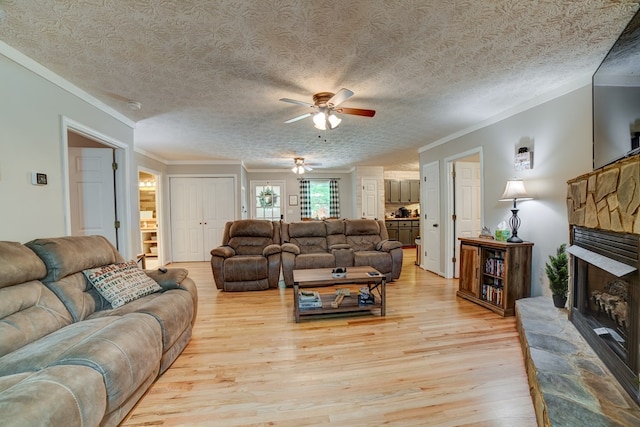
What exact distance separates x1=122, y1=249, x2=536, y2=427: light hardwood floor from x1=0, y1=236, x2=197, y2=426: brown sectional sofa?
306 millimetres

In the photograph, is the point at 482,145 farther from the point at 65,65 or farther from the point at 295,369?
the point at 65,65

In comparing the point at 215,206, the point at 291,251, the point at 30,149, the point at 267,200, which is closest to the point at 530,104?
the point at 291,251

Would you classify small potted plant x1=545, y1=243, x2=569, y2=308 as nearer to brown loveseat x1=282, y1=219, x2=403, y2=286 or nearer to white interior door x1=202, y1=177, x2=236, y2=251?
brown loveseat x1=282, y1=219, x2=403, y2=286

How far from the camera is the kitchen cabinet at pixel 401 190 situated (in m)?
8.33

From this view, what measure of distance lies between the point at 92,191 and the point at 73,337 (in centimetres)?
236

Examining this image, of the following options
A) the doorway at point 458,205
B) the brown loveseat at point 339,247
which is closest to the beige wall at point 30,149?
the brown loveseat at point 339,247

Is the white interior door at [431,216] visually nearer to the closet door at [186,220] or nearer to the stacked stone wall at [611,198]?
the stacked stone wall at [611,198]

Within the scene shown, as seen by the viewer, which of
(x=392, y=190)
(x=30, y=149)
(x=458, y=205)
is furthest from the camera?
(x=392, y=190)

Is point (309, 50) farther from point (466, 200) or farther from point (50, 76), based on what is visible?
point (466, 200)

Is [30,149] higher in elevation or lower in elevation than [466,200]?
higher

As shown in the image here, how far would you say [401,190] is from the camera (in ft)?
27.5

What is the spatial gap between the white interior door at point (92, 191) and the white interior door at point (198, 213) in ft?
9.98

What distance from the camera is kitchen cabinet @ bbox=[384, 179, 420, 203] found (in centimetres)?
833

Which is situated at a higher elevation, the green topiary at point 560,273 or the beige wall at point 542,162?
the beige wall at point 542,162
